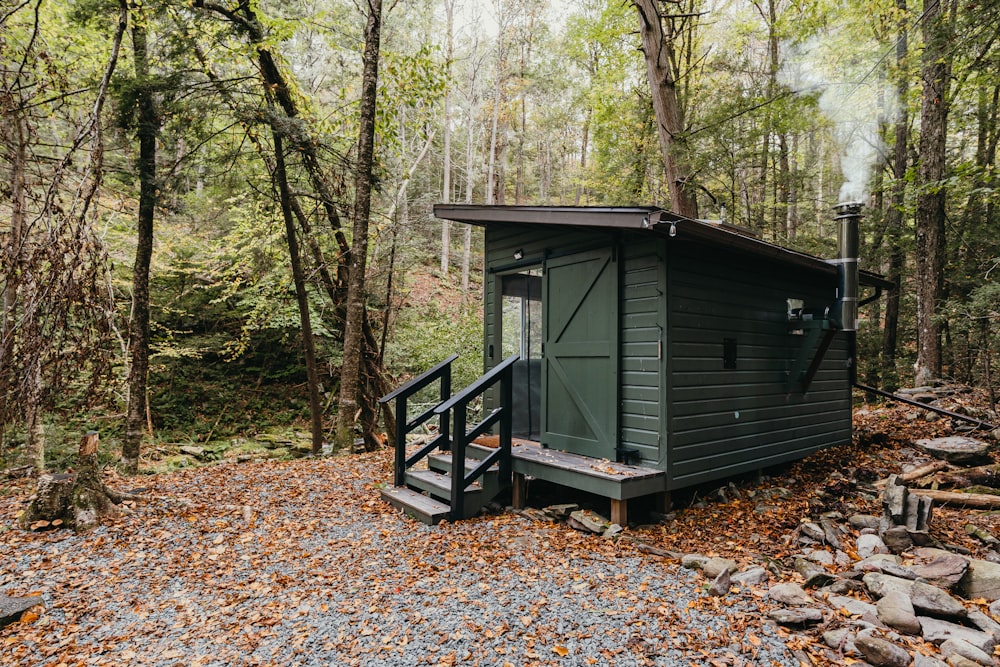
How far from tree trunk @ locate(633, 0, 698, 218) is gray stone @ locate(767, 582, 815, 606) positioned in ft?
20.2

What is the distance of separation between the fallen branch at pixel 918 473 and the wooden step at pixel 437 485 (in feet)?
13.6

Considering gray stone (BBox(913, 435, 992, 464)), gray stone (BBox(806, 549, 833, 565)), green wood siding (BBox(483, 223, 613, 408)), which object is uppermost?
green wood siding (BBox(483, 223, 613, 408))

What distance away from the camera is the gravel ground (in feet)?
8.61

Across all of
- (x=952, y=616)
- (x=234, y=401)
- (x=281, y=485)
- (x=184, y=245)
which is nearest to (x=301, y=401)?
(x=234, y=401)

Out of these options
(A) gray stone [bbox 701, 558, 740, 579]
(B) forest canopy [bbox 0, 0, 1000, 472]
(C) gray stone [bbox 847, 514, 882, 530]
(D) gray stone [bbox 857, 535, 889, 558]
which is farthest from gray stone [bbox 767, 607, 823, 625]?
(B) forest canopy [bbox 0, 0, 1000, 472]

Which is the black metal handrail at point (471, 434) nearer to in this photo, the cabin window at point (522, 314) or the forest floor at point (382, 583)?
the forest floor at point (382, 583)

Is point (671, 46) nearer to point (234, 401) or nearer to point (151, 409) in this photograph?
point (234, 401)

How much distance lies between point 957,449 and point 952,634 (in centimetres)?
411

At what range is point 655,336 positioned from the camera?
459 cm

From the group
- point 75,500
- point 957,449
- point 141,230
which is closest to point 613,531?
point 957,449

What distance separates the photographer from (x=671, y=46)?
10656mm

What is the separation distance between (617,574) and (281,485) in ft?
12.7

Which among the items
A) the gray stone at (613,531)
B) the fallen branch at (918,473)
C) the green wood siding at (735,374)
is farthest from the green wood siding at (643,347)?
the fallen branch at (918,473)

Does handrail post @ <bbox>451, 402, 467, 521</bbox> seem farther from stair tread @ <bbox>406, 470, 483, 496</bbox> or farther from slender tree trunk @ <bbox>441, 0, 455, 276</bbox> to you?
slender tree trunk @ <bbox>441, 0, 455, 276</bbox>
